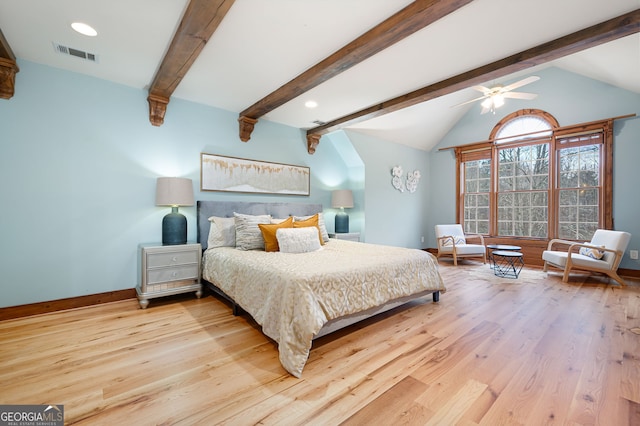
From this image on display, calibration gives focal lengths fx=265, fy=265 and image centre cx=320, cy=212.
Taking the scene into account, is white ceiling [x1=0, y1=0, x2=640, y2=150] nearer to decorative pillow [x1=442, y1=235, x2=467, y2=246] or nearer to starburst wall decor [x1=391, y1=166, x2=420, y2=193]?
starburst wall decor [x1=391, y1=166, x2=420, y2=193]

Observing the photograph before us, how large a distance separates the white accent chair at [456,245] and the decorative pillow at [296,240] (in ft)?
10.6

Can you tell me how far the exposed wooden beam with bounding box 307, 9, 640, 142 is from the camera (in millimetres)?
2002

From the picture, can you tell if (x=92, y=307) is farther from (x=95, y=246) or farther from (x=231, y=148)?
(x=231, y=148)

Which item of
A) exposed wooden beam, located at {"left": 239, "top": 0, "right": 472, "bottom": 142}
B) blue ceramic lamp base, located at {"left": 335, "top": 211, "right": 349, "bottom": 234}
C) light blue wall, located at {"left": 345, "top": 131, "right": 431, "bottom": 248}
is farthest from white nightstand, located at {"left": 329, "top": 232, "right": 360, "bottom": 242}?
exposed wooden beam, located at {"left": 239, "top": 0, "right": 472, "bottom": 142}

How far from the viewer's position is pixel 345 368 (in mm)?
1763

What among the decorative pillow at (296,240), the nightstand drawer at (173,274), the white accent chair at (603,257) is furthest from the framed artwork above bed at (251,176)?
the white accent chair at (603,257)

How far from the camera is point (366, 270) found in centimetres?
226

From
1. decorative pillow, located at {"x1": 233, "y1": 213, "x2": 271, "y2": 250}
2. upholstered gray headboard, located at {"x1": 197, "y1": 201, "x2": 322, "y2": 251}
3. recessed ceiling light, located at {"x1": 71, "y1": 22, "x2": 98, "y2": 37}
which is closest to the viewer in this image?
recessed ceiling light, located at {"x1": 71, "y1": 22, "x2": 98, "y2": 37}

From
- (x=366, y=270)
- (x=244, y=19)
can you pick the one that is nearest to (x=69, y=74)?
(x=244, y=19)

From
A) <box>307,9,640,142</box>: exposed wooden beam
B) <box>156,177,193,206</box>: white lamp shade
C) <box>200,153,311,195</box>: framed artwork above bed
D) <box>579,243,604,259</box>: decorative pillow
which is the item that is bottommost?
<box>579,243,604,259</box>: decorative pillow

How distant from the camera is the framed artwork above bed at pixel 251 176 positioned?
3626mm

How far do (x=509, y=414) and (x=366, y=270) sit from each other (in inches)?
47.2

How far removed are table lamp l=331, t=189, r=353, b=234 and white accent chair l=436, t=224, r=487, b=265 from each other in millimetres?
1985

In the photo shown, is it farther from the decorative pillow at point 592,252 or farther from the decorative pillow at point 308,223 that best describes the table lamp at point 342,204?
the decorative pillow at point 592,252
